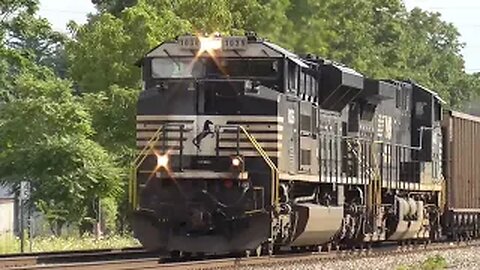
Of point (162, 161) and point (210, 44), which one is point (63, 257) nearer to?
point (162, 161)

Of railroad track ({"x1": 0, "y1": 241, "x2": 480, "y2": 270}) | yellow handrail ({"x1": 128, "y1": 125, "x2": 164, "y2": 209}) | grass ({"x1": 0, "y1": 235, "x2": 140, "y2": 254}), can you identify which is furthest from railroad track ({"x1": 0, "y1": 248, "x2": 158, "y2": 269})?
grass ({"x1": 0, "y1": 235, "x2": 140, "y2": 254})

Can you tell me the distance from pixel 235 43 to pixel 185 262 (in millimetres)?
3457

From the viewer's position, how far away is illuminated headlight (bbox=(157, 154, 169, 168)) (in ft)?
53.5

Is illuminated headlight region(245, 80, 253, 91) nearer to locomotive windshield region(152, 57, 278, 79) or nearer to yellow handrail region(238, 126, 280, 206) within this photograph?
locomotive windshield region(152, 57, 278, 79)

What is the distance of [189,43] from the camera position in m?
17.0

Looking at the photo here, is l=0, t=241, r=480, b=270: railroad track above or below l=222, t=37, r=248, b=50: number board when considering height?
below

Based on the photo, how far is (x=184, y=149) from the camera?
16422mm

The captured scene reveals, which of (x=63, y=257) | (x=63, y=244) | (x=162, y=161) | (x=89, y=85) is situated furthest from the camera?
(x=89, y=85)

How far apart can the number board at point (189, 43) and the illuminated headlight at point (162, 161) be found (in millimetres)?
1808

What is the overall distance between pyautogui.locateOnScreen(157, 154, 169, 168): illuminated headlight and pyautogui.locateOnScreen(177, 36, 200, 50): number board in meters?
1.81

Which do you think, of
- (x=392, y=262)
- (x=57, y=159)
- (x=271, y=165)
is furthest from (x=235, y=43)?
(x=57, y=159)

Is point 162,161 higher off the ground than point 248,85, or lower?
A: lower

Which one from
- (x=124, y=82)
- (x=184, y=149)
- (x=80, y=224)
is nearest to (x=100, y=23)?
(x=124, y=82)

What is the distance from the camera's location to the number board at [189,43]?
17.0m
